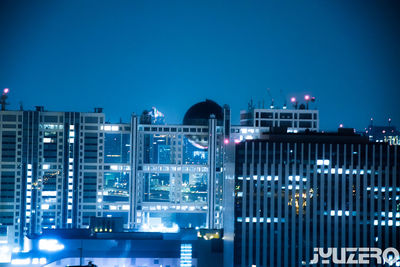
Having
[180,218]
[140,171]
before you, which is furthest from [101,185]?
[180,218]

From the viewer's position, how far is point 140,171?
15688 centimetres

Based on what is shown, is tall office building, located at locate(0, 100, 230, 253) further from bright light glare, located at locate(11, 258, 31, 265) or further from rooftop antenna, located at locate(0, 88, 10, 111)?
bright light glare, located at locate(11, 258, 31, 265)

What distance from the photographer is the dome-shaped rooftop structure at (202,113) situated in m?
163

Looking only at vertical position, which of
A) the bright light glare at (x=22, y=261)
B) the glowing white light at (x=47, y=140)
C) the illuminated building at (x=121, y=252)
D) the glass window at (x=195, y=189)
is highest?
the glowing white light at (x=47, y=140)

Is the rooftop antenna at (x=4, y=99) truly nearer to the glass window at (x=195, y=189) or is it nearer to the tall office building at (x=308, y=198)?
the glass window at (x=195, y=189)

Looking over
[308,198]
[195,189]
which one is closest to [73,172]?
[195,189]

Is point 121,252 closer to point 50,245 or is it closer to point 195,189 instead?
point 50,245

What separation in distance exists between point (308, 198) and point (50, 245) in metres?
39.1

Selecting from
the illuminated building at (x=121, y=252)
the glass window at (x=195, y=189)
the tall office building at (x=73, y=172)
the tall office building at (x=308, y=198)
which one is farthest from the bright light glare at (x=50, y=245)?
the glass window at (x=195, y=189)

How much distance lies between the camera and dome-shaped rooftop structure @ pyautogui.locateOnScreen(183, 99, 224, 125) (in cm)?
16275

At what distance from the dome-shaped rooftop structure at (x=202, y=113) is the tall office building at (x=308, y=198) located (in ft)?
175

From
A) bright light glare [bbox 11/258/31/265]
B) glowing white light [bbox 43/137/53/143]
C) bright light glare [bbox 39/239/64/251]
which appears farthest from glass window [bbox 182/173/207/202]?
bright light glare [bbox 11/258/31/265]

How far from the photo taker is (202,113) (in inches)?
6471

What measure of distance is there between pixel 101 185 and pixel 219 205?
82.5 feet
